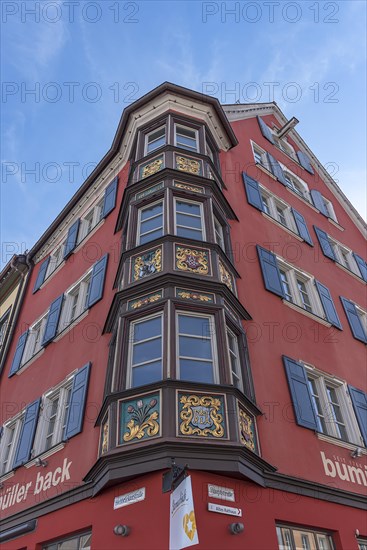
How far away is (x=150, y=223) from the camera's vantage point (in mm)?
12266

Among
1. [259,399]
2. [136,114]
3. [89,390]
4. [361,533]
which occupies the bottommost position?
[361,533]

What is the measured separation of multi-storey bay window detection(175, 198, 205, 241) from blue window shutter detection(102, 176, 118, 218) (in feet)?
11.9

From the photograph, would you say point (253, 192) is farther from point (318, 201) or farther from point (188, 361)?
point (188, 361)

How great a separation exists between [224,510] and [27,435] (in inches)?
250

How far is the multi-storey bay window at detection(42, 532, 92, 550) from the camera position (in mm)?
8477

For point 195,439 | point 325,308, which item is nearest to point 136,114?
point 325,308

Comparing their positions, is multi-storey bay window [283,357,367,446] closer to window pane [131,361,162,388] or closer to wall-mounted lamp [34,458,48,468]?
window pane [131,361,162,388]

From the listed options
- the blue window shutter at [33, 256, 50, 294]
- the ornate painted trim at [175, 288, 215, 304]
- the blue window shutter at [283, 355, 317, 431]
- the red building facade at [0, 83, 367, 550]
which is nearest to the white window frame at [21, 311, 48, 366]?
the red building facade at [0, 83, 367, 550]

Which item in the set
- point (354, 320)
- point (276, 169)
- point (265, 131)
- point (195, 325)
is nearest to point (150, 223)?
point (195, 325)

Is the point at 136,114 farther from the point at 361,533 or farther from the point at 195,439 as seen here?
the point at 361,533

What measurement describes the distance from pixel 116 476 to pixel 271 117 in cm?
1915

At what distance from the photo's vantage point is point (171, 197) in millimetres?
12312

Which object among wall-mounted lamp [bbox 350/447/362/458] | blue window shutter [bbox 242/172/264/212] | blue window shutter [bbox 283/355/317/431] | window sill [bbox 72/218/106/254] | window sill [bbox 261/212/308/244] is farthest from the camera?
window sill [bbox 72/218/106/254]

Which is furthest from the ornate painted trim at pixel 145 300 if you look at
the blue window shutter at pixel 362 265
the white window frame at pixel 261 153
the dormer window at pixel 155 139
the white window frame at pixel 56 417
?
the blue window shutter at pixel 362 265
